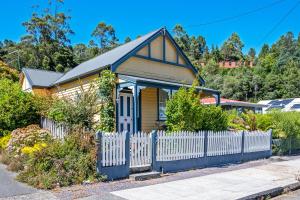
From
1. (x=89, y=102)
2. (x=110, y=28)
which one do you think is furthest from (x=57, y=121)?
(x=110, y=28)

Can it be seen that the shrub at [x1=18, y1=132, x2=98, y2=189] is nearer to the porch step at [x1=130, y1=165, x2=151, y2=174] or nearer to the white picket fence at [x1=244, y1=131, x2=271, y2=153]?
the porch step at [x1=130, y1=165, x2=151, y2=174]

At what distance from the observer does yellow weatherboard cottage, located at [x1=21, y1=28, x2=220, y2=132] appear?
14.1 metres

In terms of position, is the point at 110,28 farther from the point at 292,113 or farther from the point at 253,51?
the point at 253,51

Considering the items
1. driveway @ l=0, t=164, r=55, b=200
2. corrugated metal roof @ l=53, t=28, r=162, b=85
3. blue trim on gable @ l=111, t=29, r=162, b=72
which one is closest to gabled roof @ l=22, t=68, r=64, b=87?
corrugated metal roof @ l=53, t=28, r=162, b=85

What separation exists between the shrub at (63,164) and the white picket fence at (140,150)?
1.33m

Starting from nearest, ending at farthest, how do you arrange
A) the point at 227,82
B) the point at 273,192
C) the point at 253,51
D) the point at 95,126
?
the point at 273,192, the point at 95,126, the point at 227,82, the point at 253,51

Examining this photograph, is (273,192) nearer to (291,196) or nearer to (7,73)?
(291,196)

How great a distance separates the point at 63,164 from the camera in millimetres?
8469

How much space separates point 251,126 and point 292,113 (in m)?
2.54

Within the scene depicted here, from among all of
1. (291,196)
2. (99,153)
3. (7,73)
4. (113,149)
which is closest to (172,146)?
(113,149)

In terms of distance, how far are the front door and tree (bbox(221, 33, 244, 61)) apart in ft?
255

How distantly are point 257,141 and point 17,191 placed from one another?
34.7 feet

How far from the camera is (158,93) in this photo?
53.7ft

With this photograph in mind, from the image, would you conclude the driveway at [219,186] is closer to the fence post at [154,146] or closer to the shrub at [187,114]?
the fence post at [154,146]
